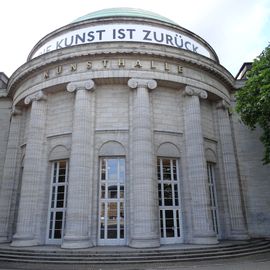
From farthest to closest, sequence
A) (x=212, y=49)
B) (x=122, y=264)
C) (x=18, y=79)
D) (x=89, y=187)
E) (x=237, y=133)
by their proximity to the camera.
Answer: (x=212, y=49), (x=237, y=133), (x=18, y=79), (x=89, y=187), (x=122, y=264)

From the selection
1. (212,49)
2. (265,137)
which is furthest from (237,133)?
(212,49)

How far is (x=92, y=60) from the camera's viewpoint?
17938 mm

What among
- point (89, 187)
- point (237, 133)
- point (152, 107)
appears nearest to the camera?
point (89, 187)

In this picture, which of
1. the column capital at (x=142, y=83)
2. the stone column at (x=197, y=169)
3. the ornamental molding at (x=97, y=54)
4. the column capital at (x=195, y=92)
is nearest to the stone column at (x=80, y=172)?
the ornamental molding at (x=97, y=54)

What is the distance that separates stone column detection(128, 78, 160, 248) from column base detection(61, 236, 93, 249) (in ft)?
8.20

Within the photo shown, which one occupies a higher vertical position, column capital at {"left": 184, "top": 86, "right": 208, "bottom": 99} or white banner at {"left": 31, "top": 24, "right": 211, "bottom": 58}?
white banner at {"left": 31, "top": 24, "right": 211, "bottom": 58}

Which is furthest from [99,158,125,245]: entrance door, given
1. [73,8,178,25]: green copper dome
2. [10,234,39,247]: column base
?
[73,8,178,25]: green copper dome

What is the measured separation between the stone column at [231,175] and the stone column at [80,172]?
949 cm

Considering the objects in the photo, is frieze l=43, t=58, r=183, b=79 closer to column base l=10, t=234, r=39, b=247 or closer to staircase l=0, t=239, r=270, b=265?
column base l=10, t=234, r=39, b=247

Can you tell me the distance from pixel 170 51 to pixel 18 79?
1131 cm

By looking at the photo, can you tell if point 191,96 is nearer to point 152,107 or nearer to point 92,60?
point 152,107

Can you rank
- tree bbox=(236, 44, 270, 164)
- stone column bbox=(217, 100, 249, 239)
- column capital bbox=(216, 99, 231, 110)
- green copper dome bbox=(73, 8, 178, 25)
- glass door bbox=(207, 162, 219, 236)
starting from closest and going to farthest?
1. tree bbox=(236, 44, 270, 164)
2. stone column bbox=(217, 100, 249, 239)
3. glass door bbox=(207, 162, 219, 236)
4. column capital bbox=(216, 99, 231, 110)
5. green copper dome bbox=(73, 8, 178, 25)

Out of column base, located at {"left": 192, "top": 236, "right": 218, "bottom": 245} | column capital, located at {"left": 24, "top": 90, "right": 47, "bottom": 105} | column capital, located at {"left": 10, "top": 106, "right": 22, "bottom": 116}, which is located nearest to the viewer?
column base, located at {"left": 192, "top": 236, "right": 218, "bottom": 245}

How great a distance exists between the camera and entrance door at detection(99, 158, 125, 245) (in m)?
15.7
